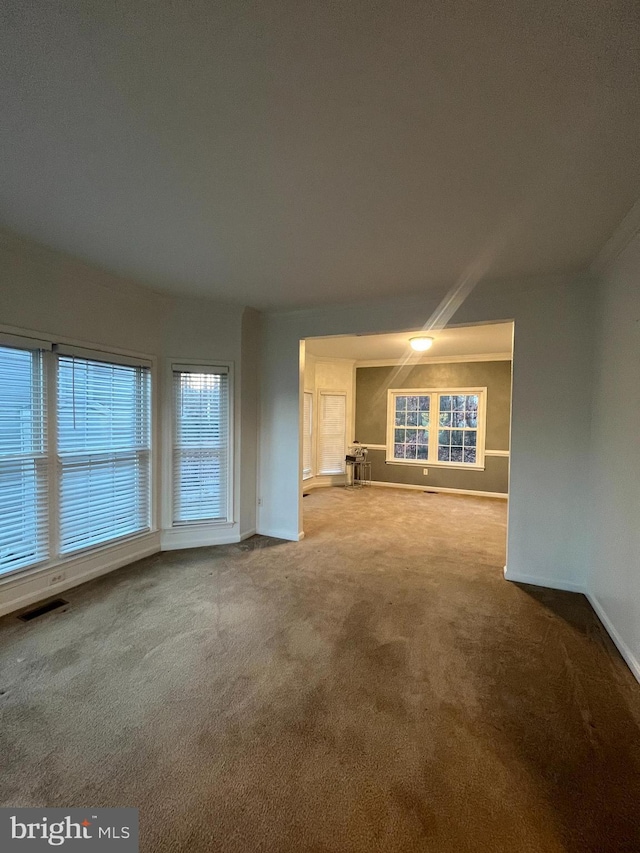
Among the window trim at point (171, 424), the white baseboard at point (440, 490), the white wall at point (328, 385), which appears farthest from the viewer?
the white wall at point (328, 385)

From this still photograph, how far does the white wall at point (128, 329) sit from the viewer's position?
268 centimetres

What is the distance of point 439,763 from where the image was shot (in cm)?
154

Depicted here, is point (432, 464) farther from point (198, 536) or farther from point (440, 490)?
point (198, 536)

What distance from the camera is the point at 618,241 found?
2.37 m

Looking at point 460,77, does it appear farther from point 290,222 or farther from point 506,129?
point 290,222

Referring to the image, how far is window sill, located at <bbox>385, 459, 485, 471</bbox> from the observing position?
7.07 meters

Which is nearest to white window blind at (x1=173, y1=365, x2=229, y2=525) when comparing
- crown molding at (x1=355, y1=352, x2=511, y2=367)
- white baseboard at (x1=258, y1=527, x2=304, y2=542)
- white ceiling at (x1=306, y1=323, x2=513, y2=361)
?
white baseboard at (x1=258, y1=527, x2=304, y2=542)

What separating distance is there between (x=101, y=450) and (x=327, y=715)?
2.81m

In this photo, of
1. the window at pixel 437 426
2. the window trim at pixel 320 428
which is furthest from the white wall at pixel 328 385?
the window at pixel 437 426

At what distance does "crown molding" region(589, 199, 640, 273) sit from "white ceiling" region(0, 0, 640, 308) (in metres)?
0.07

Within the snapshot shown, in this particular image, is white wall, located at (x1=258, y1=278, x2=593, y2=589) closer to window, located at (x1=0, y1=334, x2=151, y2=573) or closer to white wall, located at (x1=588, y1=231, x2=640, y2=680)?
white wall, located at (x1=588, y1=231, x2=640, y2=680)

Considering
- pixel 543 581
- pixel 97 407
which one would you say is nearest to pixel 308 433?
pixel 97 407

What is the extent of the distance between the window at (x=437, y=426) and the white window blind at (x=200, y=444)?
15.0 feet

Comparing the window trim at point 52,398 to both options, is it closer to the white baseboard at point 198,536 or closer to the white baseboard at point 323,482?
the white baseboard at point 198,536
